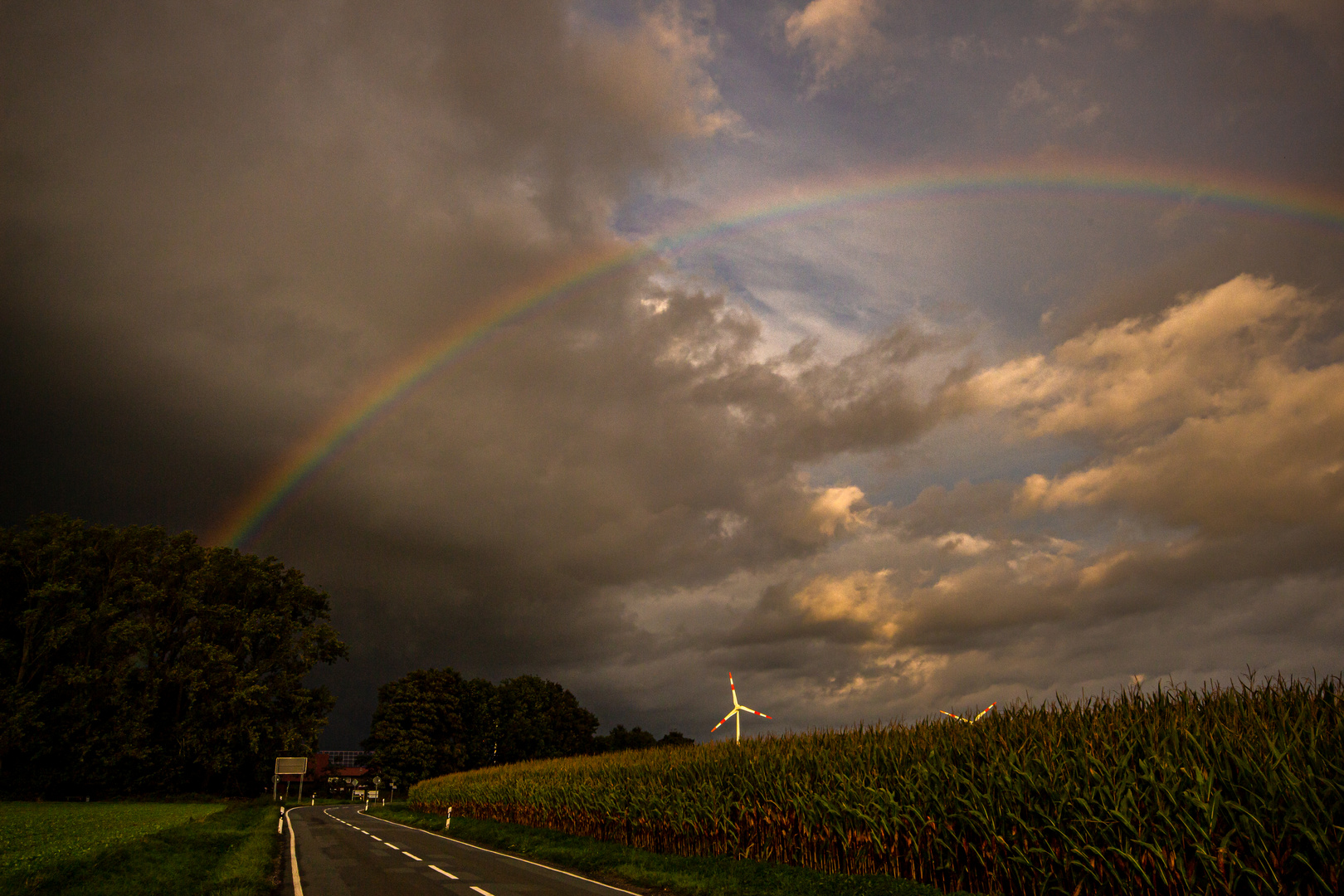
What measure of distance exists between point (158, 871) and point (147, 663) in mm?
57886

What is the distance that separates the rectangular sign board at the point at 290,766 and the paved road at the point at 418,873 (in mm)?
33294

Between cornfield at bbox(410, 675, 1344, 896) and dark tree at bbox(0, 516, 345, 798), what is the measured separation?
57.4 metres

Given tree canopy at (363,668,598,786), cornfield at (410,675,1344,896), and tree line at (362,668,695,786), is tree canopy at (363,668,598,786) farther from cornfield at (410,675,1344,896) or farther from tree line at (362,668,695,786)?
cornfield at (410,675,1344,896)

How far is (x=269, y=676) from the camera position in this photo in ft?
226

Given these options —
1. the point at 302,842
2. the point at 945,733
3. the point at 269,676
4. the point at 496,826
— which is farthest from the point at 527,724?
the point at 945,733

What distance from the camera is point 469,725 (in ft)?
408

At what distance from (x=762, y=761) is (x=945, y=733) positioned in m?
6.61

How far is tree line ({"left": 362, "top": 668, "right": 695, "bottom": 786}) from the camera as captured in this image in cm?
10075

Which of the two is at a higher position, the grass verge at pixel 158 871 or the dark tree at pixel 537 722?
the dark tree at pixel 537 722

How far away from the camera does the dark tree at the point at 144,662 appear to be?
57219 millimetres

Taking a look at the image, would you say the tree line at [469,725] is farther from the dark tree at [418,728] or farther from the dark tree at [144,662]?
the dark tree at [144,662]

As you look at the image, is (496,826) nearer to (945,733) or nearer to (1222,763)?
(945,733)

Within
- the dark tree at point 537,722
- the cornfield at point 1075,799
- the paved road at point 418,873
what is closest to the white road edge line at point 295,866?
the paved road at point 418,873

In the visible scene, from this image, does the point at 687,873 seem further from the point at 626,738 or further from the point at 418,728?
the point at 626,738
